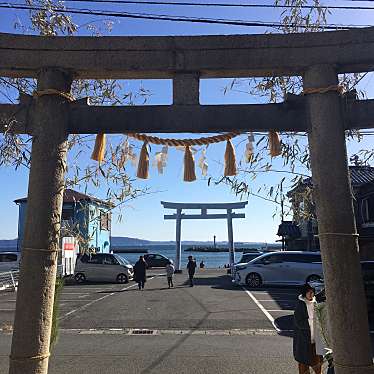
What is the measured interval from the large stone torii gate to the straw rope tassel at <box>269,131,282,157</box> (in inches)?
10.3

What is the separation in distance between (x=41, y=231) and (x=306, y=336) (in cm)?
385

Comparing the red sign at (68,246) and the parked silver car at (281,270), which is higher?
the red sign at (68,246)

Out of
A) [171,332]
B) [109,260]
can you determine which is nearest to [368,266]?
[171,332]

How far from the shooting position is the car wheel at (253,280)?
21.5 meters

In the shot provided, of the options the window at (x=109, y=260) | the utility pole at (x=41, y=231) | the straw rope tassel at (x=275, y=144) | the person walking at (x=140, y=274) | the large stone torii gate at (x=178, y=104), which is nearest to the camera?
the utility pole at (x=41, y=231)

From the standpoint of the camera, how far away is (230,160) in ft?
16.5

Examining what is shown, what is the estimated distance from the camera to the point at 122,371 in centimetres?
721

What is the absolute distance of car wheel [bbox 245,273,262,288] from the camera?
70.5 feet

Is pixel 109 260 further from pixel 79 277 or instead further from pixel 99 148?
pixel 99 148

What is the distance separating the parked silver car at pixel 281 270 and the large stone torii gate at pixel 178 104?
17.5 m

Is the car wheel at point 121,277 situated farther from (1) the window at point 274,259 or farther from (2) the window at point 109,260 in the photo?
(1) the window at point 274,259

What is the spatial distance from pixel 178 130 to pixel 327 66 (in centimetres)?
158

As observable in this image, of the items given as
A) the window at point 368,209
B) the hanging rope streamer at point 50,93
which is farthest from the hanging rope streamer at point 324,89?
the window at point 368,209

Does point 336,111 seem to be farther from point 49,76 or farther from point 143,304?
point 143,304
